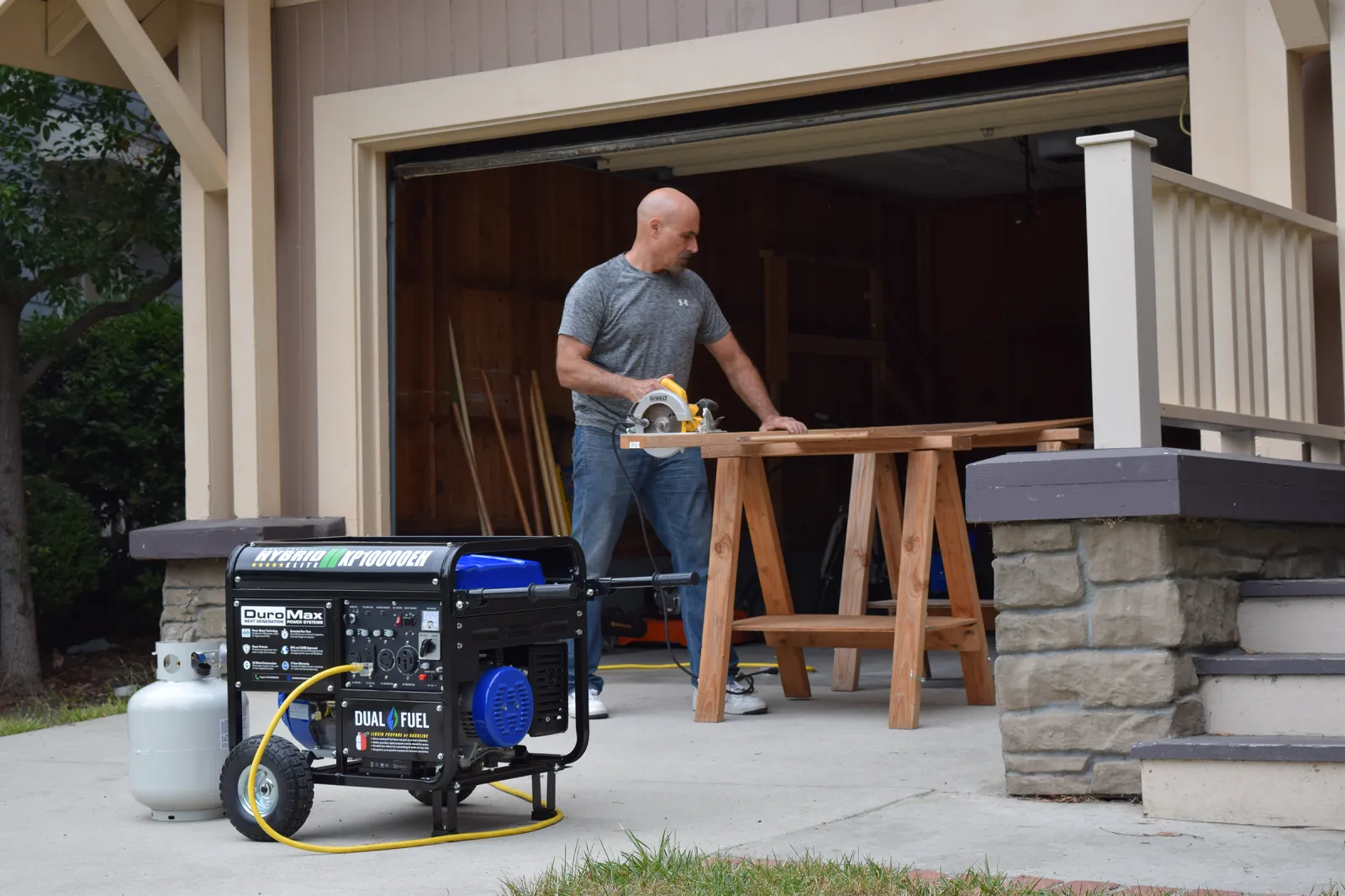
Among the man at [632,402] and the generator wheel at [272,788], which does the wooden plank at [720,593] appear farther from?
the generator wheel at [272,788]

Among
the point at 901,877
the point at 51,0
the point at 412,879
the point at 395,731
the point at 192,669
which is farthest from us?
the point at 51,0

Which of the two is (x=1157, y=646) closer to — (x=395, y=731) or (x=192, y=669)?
(x=395, y=731)

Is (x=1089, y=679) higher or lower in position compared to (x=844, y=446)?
lower

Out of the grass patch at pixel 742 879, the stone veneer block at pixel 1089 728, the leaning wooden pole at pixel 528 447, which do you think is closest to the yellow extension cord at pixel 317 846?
the grass patch at pixel 742 879

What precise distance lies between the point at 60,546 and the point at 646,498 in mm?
5169

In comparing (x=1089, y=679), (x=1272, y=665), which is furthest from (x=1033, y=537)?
(x=1272, y=665)

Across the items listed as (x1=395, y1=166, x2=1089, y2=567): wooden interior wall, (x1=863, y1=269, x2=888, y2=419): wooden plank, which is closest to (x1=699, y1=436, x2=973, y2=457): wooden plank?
(x1=395, y1=166, x2=1089, y2=567): wooden interior wall

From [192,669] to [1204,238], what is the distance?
2933mm

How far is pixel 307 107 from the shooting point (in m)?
7.37

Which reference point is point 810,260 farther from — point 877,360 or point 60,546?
point 60,546

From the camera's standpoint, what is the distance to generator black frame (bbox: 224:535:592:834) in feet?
11.6

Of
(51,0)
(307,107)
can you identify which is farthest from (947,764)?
(51,0)

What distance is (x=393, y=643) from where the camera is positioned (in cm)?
361

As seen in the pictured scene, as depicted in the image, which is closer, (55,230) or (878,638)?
(878,638)
